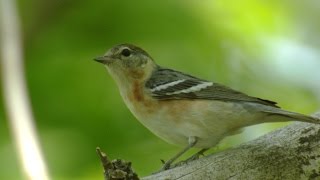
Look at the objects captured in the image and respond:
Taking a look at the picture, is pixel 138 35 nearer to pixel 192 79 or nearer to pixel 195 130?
pixel 192 79

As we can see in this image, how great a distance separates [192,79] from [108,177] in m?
1.87

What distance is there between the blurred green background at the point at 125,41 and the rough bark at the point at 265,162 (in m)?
1.44

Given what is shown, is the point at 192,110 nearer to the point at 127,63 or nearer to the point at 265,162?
the point at 127,63

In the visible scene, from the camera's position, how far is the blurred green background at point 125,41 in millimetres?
5543

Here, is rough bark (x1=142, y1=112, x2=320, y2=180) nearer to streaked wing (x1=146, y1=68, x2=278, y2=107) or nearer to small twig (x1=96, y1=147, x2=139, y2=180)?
small twig (x1=96, y1=147, x2=139, y2=180)

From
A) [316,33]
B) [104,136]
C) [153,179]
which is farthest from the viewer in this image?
[316,33]

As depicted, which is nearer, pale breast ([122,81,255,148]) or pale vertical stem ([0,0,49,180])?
pale vertical stem ([0,0,49,180])

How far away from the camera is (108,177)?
336cm

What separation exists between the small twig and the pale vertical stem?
59 cm

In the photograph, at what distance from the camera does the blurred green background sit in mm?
5543

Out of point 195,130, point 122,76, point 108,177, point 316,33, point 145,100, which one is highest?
point 316,33

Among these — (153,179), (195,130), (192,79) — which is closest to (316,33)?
(192,79)

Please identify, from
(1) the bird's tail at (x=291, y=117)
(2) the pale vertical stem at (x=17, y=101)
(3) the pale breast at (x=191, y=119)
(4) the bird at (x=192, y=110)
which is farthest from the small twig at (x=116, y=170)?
(3) the pale breast at (x=191, y=119)

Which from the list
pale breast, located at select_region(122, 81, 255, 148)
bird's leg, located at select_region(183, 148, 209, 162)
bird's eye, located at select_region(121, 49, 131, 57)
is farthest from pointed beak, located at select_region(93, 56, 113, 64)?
bird's leg, located at select_region(183, 148, 209, 162)
